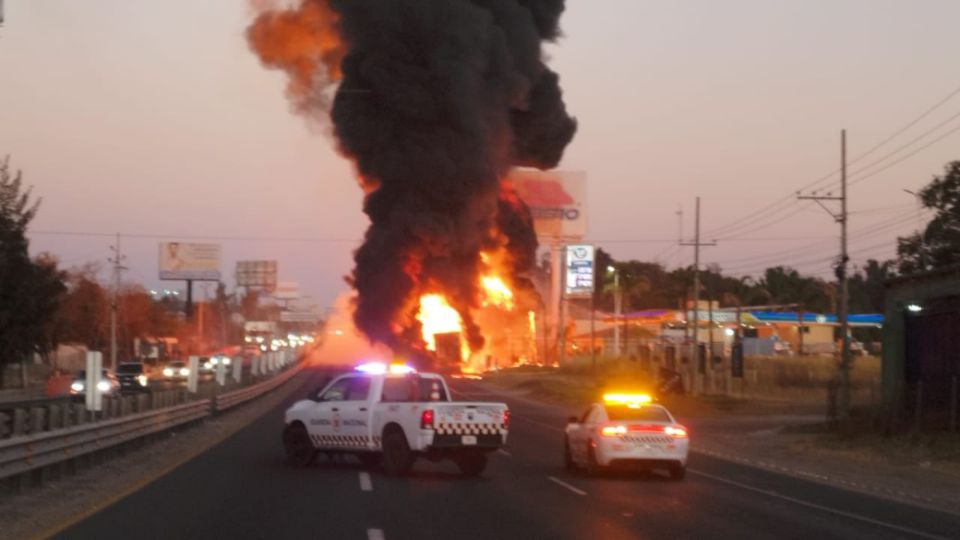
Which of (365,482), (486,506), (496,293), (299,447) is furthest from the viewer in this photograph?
(496,293)

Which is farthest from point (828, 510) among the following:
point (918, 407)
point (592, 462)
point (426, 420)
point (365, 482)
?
point (918, 407)

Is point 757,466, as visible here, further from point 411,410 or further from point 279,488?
point 279,488

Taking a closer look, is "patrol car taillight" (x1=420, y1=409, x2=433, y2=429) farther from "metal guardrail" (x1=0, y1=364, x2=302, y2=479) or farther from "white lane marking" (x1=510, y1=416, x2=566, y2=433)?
"white lane marking" (x1=510, y1=416, x2=566, y2=433)

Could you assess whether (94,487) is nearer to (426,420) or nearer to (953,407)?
(426,420)

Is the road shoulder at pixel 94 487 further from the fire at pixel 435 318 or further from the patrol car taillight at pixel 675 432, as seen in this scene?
the fire at pixel 435 318

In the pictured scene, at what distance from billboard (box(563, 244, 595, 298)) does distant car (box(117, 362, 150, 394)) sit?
1826 inches

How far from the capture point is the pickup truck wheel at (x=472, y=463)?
2194 centimetres

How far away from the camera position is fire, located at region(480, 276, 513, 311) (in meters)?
71.7

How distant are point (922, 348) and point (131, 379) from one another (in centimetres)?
3111

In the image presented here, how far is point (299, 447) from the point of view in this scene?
2334cm

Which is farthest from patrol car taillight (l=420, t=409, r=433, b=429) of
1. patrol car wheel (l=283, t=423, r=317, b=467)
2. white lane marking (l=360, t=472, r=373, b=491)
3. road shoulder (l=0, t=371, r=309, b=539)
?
road shoulder (l=0, t=371, r=309, b=539)

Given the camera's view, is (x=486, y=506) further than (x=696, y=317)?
No

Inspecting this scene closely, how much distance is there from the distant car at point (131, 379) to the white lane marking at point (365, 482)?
22.7 m

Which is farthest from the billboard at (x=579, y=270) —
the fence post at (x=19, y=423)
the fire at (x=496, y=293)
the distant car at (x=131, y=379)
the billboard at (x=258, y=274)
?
the fence post at (x=19, y=423)
